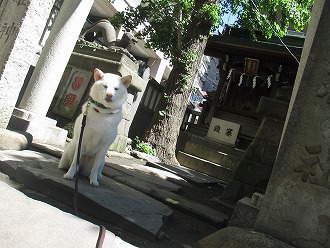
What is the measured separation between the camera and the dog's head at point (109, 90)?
315 centimetres

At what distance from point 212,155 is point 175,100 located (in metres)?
3.02

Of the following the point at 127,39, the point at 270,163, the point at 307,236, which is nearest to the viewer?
the point at 307,236

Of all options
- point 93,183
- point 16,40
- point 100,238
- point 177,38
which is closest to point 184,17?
point 177,38

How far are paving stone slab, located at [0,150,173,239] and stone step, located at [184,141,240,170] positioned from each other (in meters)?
7.53

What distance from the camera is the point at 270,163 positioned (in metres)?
4.31

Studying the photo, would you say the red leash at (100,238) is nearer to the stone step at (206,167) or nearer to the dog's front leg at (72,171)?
the dog's front leg at (72,171)

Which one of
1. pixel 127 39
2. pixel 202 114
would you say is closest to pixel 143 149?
pixel 127 39

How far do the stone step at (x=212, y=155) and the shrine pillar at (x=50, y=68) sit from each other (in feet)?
22.2

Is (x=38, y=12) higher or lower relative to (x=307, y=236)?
higher

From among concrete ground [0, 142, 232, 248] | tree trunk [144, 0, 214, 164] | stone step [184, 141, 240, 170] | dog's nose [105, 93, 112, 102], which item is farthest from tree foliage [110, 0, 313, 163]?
dog's nose [105, 93, 112, 102]

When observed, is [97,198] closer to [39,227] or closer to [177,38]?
[39,227]

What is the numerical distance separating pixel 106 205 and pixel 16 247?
46.0 inches

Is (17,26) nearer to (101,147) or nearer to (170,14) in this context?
(101,147)

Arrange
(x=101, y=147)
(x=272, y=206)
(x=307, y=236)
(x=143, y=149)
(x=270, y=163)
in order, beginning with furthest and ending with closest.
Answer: (x=143, y=149) → (x=270, y=163) → (x=101, y=147) → (x=272, y=206) → (x=307, y=236)
